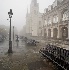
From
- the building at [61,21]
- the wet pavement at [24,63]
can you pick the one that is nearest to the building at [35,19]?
the building at [61,21]

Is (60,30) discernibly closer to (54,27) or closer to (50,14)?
(54,27)

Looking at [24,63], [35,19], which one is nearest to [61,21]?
[24,63]

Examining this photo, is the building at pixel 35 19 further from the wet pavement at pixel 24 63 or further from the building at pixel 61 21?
the wet pavement at pixel 24 63

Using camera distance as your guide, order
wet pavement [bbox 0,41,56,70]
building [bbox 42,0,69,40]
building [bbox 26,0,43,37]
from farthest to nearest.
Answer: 1. building [bbox 26,0,43,37]
2. building [bbox 42,0,69,40]
3. wet pavement [bbox 0,41,56,70]

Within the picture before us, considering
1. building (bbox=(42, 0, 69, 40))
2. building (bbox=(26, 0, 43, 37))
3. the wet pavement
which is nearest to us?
the wet pavement

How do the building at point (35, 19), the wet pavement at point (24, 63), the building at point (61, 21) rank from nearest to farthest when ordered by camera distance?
the wet pavement at point (24, 63) → the building at point (61, 21) → the building at point (35, 19)

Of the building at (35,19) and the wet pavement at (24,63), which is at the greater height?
the building at (35,19)

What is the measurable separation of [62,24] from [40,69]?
16607 mm

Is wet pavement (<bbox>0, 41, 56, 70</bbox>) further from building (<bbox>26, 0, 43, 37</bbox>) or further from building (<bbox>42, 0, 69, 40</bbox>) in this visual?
building (<bbox>26, 0, 43, 37</bbox>)

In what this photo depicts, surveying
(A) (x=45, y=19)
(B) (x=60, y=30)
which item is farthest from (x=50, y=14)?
(B) (x=60, y=30)

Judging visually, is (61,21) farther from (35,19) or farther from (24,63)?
(35,19)

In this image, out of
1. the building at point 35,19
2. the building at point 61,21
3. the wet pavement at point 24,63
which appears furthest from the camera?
the building at point 35,19

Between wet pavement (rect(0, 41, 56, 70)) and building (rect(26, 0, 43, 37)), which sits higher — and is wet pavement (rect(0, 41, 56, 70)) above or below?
below

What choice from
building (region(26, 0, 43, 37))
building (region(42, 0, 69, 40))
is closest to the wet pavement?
building (region(42, 0, 69, 40))
